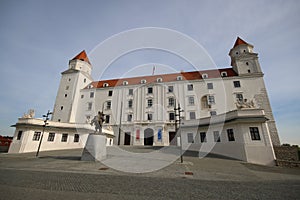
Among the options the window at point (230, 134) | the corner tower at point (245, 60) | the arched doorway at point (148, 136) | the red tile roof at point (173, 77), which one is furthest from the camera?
the red tile roof at point (173, 77)

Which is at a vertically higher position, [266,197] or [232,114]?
[232,114]

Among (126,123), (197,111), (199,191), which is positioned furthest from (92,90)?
(199,191)

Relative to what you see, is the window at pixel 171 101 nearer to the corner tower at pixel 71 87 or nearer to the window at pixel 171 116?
the window at pixel 171 116

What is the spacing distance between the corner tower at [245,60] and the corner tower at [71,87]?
133 feet

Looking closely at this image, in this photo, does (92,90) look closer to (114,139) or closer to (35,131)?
(114,139)

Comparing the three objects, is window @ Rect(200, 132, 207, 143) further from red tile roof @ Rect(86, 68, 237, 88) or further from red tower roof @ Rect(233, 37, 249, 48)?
red tower roof @ Rect(233, 37, 249, 48)

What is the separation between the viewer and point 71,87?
36.4 meters

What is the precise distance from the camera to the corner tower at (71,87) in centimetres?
3403

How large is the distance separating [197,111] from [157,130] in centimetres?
949

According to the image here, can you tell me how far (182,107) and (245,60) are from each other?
724 inches

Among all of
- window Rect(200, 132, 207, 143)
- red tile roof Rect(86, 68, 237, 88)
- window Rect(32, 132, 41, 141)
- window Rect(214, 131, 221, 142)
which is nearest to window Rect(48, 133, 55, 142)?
window Rect(32, 132, 41, 141)

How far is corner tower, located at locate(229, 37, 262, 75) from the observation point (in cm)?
2992

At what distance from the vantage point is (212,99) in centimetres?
2877

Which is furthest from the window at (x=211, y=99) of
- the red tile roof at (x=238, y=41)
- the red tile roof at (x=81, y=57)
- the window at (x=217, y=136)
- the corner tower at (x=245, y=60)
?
the red tile roof at (x=81, y=57)
